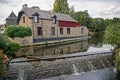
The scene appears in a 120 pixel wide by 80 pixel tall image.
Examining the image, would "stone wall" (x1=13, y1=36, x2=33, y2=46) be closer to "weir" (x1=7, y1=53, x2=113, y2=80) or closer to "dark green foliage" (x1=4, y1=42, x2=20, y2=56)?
"dark green foliage" (x1=4, y1=42, x2=20, y2=56)

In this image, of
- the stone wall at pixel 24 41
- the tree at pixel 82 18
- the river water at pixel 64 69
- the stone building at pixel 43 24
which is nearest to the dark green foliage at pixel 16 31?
the stone wall at pixel 24 41

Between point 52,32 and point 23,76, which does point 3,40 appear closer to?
point 23,76

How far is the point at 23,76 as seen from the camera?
14.5 metres

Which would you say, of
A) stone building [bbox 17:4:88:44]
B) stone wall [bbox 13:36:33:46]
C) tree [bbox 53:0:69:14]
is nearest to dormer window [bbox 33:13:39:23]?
stone building [bbox 17:4:88:44]

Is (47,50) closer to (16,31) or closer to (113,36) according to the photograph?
(16,31)

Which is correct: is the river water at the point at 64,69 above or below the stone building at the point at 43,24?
below

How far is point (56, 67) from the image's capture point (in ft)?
52.5

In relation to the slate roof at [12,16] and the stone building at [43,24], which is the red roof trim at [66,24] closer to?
the stone building at [43,24]

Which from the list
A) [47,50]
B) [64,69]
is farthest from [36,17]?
[64,69]

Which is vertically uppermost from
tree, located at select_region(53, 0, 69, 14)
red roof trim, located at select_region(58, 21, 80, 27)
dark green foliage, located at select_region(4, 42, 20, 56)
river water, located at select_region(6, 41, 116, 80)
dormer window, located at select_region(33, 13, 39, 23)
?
tree, located at select_region(53, 0, 69, 14)

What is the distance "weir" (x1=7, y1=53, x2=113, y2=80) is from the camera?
14.6m

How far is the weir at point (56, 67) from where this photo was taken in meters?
14.6

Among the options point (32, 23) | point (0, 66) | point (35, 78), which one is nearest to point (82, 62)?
point (35, 78)

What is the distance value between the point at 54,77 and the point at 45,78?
25.3 inches
